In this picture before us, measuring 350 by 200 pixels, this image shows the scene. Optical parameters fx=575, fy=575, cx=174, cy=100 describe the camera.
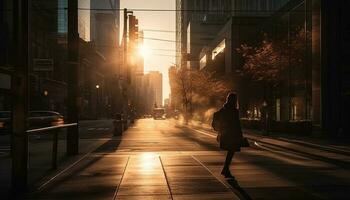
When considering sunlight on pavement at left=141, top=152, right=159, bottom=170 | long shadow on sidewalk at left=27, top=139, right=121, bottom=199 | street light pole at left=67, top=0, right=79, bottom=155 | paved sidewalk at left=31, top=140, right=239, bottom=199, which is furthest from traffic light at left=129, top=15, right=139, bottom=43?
paved sidewalk at left=31, top=140, right=239, bottom=199

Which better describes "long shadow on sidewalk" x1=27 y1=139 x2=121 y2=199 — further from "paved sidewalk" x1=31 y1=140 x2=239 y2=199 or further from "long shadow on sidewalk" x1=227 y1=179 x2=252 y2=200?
"long shadow on sidewalk" x1=227 y1=179 x2=252 y2=200

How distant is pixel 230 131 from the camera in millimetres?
12992

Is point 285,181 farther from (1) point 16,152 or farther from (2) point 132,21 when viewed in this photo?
(2) point 132,21

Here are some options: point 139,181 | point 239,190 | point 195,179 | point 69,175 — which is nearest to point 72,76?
point 69,175

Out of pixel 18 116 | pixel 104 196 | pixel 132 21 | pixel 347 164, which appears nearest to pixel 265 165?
pixel 347 164

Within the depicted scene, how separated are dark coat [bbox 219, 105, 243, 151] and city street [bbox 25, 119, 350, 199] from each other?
74 cm

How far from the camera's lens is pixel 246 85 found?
6631cm

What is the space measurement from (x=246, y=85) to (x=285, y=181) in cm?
5447

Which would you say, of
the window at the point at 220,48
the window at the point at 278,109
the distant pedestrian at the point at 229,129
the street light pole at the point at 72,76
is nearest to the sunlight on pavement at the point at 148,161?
the street light pole at the point at 72,76

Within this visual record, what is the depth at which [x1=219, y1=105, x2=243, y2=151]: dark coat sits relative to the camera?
1294 cm

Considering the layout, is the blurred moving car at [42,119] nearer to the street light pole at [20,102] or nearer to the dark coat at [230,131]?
the dark coat at [230,131]

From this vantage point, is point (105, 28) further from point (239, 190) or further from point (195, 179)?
point (239, 190)

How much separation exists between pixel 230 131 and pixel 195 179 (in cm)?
136

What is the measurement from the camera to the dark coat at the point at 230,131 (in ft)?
42.4
